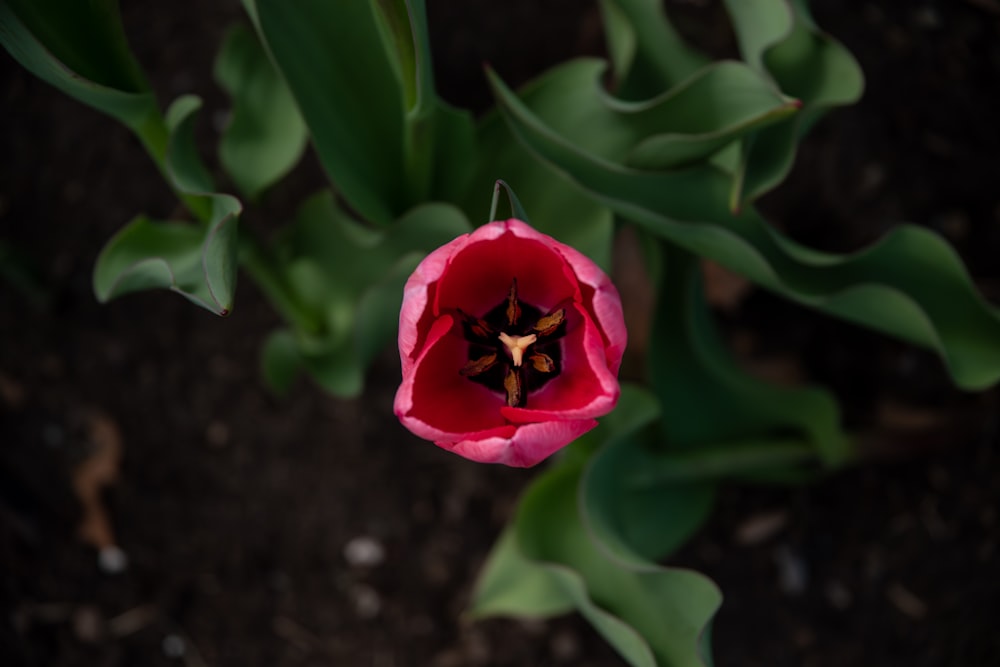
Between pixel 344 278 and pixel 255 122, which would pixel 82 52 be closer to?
pixel 255 122

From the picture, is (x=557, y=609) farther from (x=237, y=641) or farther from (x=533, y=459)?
(x=237, y=641)

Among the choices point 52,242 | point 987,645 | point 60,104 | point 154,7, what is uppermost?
point 154,7

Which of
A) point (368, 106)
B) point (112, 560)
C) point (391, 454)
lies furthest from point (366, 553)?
point (368, 106)

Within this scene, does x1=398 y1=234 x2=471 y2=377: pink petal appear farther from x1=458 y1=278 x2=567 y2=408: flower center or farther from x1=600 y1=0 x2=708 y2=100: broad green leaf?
x1=600 y1=0 x2=708 y2=100: broad green leaf

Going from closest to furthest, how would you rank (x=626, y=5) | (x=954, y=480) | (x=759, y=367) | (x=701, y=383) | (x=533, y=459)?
(x=533, y=459) < (x=626, y=5) < (x=701, y=383) < (x=954, y=480) < (x=759, y=367)

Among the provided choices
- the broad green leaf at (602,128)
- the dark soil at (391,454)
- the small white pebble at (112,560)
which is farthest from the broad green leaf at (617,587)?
the small white pebble at (112,560)

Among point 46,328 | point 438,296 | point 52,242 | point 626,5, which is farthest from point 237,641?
point 626,5

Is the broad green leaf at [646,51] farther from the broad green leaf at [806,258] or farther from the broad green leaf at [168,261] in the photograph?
the broad green leaf at [168,261]
